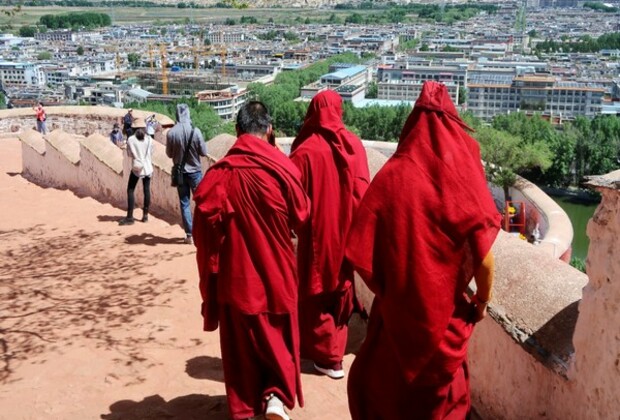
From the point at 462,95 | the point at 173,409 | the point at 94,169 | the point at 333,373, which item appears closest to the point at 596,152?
the point at 94,169

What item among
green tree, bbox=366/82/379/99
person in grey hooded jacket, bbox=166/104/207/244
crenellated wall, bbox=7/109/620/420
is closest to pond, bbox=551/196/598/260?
person in grey hooded jacket, bbox=166/104/207/244

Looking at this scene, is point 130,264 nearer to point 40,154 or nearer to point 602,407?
point 602,407

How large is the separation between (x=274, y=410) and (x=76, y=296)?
228cm

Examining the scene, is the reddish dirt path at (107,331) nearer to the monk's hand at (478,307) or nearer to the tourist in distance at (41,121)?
the monk's hand at (478,307)

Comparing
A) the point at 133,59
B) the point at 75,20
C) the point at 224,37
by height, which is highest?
the point at 75,20

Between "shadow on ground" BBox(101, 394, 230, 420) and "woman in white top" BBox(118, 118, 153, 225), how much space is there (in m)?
3.11

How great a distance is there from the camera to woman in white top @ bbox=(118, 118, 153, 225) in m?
5.98

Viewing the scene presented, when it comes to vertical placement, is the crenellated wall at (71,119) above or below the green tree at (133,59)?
above

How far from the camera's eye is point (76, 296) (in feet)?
15.0

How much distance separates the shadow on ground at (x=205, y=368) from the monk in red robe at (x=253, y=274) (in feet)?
1.98

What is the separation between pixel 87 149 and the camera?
7.70 metres

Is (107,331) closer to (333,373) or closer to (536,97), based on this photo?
(333,373)

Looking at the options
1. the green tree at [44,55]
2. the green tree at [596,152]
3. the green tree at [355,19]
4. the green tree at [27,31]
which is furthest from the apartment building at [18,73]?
the green tree at [355,19]

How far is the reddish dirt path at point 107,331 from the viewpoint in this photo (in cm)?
317
